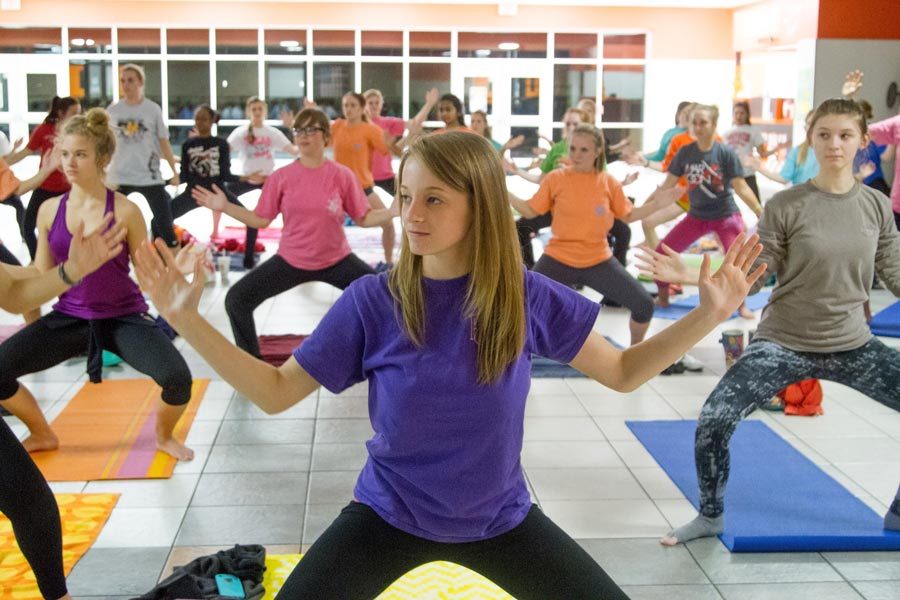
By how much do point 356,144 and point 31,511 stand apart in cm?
691

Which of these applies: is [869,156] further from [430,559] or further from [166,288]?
[166,288]

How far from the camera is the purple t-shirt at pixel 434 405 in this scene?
2.30 meters

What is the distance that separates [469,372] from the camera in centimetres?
230

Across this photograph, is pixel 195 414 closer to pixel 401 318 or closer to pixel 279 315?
pixel 279 315

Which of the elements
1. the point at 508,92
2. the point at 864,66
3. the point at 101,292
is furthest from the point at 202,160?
the point at 508,92

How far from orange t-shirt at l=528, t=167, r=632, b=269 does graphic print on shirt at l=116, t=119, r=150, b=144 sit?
3889 millimetres

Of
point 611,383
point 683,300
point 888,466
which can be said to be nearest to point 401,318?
point 611,383

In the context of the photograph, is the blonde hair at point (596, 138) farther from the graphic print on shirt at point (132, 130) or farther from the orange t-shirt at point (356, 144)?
the graphic print on shirt at point (132, 130)

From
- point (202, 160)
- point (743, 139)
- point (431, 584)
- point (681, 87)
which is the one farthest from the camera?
point (681, 87)

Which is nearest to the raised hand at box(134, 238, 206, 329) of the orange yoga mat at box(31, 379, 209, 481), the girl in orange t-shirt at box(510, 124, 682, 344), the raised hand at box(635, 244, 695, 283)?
the raised hand at box(635, 244, 695, 283)

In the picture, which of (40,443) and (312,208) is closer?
(40,443)

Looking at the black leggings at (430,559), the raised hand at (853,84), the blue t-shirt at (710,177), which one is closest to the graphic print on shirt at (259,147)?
the blue t-shirt at (710,177)

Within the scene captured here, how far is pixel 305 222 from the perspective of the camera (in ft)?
19.4

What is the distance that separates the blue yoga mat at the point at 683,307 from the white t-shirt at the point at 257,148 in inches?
176
